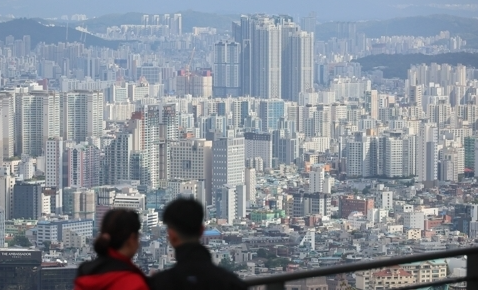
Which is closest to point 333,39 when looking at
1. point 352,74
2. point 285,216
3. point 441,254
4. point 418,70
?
point 352,74

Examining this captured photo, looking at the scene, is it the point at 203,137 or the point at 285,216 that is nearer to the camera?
the point at 285,216

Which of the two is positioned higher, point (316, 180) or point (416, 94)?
point (416, 94)

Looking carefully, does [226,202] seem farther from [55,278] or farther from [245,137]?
[55,278]

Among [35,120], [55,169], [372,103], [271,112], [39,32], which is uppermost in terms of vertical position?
[39,32]

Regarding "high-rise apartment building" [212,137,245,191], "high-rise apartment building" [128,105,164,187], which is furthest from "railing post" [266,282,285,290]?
"high-rise apartment building" [128,105,164,187]

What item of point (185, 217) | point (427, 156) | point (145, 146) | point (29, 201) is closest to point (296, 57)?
point (427, 156)

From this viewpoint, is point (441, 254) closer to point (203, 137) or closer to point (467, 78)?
point (203, 137)
